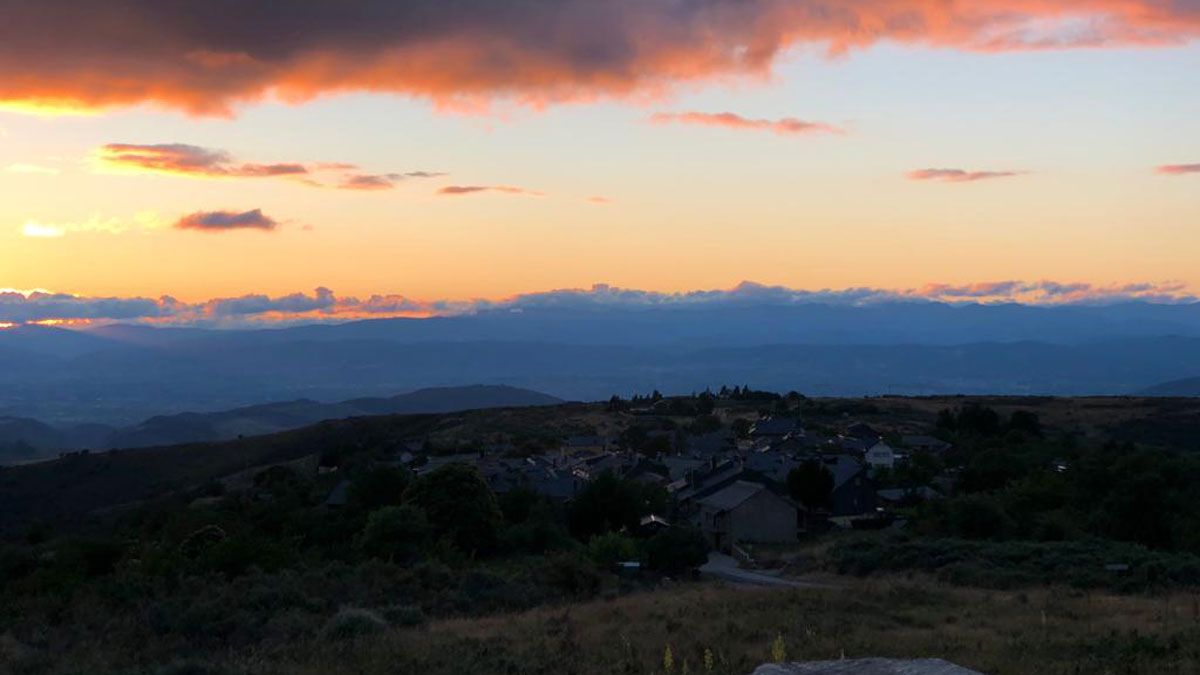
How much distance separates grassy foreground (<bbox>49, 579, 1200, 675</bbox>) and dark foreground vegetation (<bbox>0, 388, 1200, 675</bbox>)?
0.08 metres

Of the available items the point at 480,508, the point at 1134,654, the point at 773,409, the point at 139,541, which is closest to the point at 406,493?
the point at 480,508

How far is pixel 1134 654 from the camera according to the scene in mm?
14312

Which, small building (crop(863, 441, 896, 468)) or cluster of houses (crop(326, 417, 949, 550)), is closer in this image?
cluster of houses (crop(326, 417, 949, 550))

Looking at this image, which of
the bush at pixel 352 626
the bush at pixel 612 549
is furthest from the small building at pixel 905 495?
the bush at pixel 352 626

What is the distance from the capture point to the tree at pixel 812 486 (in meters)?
56.1

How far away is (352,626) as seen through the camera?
62.8 feet

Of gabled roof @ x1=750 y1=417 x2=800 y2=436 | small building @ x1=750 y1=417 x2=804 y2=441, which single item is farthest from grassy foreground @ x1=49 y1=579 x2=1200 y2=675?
gabled roof @ x1=750 y1=417 x2=800 y2=436

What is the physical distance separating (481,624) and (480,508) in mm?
22065

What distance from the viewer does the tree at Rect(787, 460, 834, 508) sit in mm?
56125

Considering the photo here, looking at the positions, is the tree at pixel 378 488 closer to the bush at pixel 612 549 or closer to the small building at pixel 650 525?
the small building at pixel 650 525

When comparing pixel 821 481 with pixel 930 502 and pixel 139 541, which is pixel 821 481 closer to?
pixel 930 502

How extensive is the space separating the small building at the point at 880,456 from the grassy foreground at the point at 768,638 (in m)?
45.8

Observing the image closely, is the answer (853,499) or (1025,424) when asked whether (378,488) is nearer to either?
(853,499)

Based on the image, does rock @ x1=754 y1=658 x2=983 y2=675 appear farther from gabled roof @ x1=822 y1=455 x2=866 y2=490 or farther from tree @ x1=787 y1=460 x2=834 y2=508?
gabled roof @ x1=822 y1=455 x2=866 y2=490
